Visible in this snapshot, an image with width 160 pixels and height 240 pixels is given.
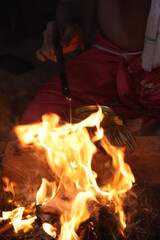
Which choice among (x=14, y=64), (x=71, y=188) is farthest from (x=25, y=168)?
(x=14, y=64)

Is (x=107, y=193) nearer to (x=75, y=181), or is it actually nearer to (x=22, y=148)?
(x=75, y=181)

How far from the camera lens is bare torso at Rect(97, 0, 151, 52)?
2.92 m

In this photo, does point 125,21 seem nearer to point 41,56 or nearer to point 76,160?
point 41,56

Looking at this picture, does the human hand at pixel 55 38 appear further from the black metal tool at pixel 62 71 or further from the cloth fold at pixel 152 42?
the cloth fold at pixel 152 42

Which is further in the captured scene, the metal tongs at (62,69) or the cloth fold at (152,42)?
the cloth fold at (152,42)

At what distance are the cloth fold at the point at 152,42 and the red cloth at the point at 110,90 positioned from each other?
8cm

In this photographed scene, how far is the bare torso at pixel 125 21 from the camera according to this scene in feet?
9.58

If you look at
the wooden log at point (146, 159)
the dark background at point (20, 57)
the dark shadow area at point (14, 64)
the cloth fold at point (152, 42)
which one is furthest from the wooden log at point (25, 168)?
the dark shadow area at point (14, 64)

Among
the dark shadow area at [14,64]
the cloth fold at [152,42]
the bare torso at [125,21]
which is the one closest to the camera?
the cloth fold at [152,42]

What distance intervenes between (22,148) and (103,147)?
63cm

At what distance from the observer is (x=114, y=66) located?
304 cm

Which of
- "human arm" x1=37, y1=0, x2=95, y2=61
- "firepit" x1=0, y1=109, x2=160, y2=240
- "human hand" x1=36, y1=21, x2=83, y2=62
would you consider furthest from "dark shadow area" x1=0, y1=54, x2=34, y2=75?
"firepit" x1=0, y1=109, x2=160, y2=240

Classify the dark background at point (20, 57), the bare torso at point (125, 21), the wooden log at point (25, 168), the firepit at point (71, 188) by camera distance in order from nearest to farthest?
1. the firepit at point (71, 188)
2. the wooden log at point (25, 168)
3. the bare torso at point (125, 21)
4. the dark background at point (20, 57)

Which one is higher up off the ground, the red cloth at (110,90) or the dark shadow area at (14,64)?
the red cloth at (110,90)
